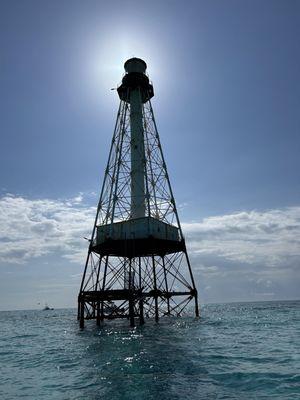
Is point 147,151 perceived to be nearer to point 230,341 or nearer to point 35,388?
point 230,341

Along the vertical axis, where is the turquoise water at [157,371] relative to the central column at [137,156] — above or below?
below

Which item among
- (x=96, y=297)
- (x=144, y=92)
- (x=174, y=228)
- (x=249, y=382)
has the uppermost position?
(x=144, y=92)

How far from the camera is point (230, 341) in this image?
2223 centimetres

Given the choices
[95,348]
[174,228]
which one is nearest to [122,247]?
[174,228]

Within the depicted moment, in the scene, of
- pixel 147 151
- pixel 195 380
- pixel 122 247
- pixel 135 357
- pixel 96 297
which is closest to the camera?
pixel 195 380

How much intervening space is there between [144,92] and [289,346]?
3464 centimetres

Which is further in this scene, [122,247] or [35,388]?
[122,247]

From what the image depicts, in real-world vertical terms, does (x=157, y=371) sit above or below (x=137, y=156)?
below

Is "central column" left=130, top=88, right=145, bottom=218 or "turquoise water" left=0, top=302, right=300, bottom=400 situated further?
"central column" left=130, top=88, right=145, bottom=218

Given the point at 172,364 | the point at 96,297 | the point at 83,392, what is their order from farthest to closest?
the point at 96,297 → the point at 172,364 → the point at 83,392

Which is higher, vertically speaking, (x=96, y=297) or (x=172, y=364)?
(x=96, y=297)

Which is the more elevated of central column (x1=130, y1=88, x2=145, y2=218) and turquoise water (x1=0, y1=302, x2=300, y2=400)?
central column (x1=130, y1=88, x2=145, y2=218)

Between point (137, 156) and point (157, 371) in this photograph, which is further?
point (137, 156)

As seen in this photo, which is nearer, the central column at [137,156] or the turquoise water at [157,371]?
the turquoise water at [157,371]
